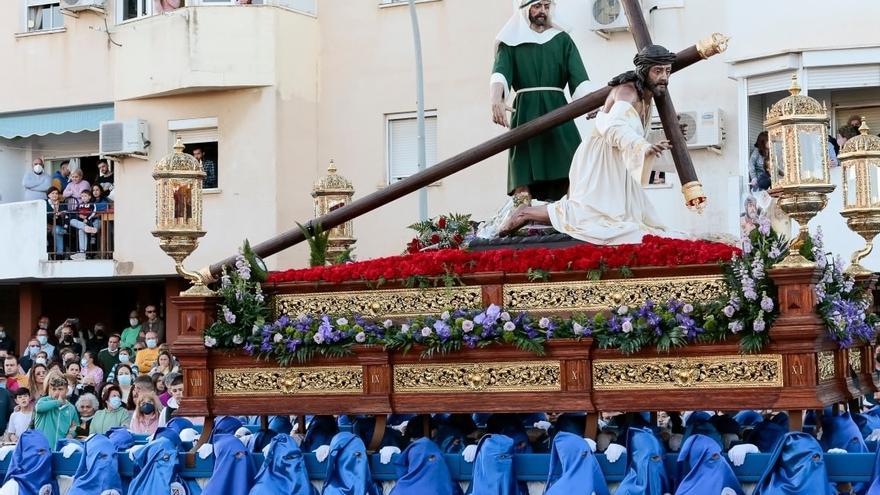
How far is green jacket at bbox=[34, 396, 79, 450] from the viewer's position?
13.4 meters

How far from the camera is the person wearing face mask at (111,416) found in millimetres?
13523

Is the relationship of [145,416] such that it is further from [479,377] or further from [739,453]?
[739,453]

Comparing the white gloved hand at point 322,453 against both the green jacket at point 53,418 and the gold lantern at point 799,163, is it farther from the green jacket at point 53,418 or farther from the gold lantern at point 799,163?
the green jacket at point 53,418

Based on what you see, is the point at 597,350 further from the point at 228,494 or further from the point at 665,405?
the point at 228,494

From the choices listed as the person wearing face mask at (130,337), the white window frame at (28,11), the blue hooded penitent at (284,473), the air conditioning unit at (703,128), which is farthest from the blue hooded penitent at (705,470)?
the white window frame at (28,11)

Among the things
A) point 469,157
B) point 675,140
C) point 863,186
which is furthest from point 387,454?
point 863,186

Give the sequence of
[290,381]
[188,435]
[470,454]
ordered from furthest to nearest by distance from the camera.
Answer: [188,435], [290,381], [470,454]

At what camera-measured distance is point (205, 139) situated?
902 inches

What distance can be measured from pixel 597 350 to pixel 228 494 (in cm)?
256

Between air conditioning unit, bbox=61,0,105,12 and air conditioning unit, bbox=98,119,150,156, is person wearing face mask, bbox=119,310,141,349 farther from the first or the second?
air conditioning unit, bbox=61,0,105,12

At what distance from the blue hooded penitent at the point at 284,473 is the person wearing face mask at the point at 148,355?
764cm

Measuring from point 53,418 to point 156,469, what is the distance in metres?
3.55

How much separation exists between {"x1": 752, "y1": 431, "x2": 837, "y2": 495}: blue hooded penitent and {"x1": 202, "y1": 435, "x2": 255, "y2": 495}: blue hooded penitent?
127 inches

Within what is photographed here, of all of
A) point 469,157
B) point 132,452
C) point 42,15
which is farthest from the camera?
point 42,15
